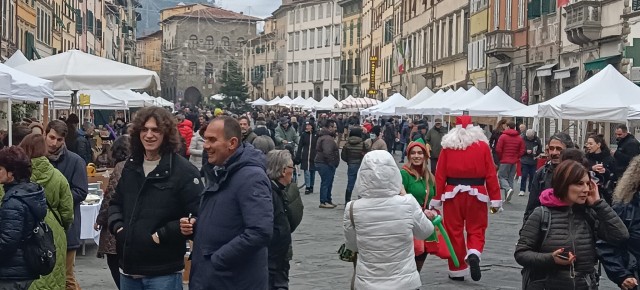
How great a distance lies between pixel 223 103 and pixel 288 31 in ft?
45.0

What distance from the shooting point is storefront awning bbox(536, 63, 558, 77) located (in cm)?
3358

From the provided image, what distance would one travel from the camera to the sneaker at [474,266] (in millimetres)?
10219

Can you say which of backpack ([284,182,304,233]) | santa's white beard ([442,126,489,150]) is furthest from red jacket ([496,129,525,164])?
backpack ([284,182,304,233])

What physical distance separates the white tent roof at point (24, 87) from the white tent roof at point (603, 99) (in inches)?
325

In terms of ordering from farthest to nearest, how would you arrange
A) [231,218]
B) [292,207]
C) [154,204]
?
[292,207] < [154,204] < [231,218]

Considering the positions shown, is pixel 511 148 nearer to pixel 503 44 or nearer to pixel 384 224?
pixel 384 224

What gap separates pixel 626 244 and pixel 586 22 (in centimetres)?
2360

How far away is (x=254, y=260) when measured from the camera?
5.36 m

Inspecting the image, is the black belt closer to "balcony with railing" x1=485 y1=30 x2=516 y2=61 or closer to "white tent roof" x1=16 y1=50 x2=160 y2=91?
"white tent roof" x1=16 y1=50 x2=160 y2=91

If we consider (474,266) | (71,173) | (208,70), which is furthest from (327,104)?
(208,70)

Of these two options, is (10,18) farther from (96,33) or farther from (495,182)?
(96,33)

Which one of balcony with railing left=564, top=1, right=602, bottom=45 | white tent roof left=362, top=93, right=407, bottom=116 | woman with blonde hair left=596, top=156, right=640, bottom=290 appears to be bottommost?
woman with blonde hair left=596, top=156, right=640, bottom=290

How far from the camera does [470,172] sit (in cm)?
1054

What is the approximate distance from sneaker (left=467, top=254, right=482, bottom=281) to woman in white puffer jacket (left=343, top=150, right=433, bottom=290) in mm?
3652
